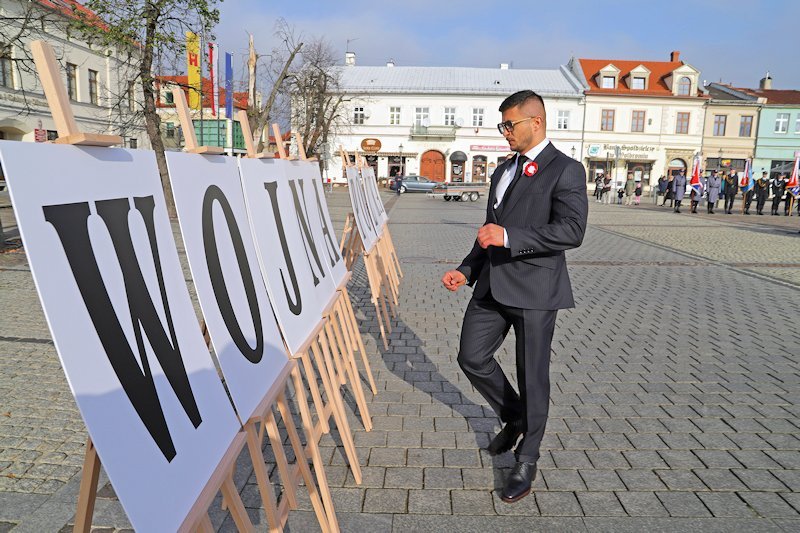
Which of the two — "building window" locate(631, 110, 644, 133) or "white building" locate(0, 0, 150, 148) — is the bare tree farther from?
"building window" locate(631, 110, 644, 133)

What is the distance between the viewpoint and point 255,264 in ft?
8.60

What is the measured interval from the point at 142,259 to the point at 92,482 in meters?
0.63

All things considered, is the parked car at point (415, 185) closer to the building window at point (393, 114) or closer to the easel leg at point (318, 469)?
the building window at point (393, 114)

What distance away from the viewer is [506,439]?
3.54 metres

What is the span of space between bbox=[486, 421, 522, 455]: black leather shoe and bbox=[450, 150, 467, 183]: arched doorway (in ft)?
173

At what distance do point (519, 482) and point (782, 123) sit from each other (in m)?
65.9

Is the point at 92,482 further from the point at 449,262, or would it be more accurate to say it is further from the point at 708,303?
the point at 449,262

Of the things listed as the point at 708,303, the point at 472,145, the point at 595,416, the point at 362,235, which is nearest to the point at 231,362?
the point at 595,416

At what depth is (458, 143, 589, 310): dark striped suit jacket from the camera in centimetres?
296

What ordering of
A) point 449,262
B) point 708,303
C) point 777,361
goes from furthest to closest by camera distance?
1. point 449,262
2. point 708,303
3. point 777,361

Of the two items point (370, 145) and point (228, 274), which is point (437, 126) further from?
point (228, 274)

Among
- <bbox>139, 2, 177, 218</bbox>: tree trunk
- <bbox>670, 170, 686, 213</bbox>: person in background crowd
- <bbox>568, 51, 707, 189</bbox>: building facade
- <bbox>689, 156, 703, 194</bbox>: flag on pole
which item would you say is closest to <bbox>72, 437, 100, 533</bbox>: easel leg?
<bbox>139, 2, 177, 218</bbox>: tree trunk

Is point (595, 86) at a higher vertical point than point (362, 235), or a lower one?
higher

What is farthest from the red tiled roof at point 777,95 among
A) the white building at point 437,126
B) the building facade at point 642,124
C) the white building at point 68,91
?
the white building at point 68,91
